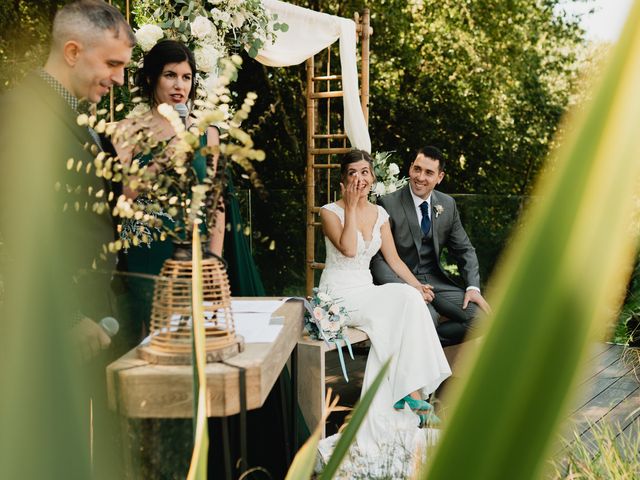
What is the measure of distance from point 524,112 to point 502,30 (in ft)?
4.22

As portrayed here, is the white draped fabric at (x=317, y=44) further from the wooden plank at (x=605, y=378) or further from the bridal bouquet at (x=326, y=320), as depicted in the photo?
the bridal bouquet at (x=326, y=320)

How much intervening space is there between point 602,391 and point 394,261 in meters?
1.53

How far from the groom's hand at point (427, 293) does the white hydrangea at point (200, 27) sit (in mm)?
2050

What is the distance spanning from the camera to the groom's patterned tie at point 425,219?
437cm

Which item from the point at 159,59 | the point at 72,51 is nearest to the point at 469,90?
the point at 159,59

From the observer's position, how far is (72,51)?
4.56 ft

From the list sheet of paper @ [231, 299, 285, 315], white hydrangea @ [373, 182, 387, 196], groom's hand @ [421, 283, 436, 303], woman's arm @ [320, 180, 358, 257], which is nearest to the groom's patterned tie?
groom's hand @ [421, 283, 436, 303]

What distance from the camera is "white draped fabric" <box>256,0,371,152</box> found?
5.45m

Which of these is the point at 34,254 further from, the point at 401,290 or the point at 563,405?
the point at 401,290

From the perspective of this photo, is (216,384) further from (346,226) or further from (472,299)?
(472,299)

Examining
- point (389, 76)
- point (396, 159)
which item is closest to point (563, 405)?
point (396, 159)

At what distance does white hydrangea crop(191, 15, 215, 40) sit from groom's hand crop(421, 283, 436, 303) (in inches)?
80.7

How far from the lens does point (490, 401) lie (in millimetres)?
148

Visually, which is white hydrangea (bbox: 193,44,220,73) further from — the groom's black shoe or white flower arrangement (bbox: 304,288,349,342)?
the groom's black shoe
